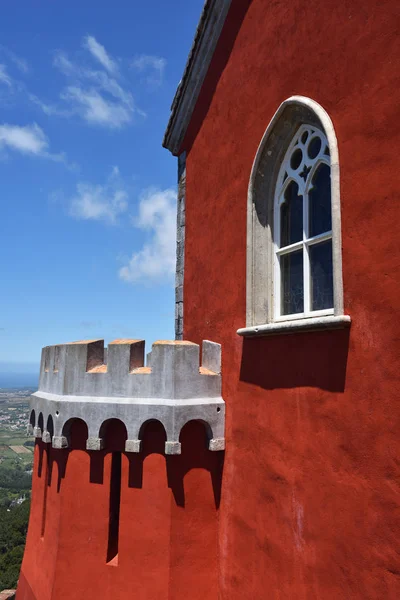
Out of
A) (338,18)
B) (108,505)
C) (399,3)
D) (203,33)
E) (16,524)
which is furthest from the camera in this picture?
(16,524)

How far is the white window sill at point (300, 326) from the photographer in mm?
3483

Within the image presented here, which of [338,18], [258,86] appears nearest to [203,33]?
[258,86]

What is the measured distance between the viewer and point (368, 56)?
137 inches

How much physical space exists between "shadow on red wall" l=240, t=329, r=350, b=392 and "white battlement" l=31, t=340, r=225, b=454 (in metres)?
0.58

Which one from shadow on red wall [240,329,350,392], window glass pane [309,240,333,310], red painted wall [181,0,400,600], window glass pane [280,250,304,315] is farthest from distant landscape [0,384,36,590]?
window glass pane [309,240,333,310]

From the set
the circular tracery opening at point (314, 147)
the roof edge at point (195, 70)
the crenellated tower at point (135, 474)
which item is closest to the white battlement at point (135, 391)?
the crenellated tower at point (135, 474)

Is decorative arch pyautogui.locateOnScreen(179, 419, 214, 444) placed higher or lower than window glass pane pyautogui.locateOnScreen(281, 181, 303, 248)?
lower

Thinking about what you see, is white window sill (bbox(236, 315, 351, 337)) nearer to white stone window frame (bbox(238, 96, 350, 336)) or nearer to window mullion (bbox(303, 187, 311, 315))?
white stone window frame (bbox(238, 96, 350, 336))

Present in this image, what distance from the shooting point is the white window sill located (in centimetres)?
348

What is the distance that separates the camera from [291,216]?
4.78 m

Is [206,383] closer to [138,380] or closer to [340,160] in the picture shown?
[138,380]

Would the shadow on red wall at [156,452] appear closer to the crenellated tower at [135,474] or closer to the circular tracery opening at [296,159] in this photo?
the crenellated tower at [135,474]

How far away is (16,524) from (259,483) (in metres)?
42.2

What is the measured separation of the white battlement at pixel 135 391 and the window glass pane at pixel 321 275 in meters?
1.56
